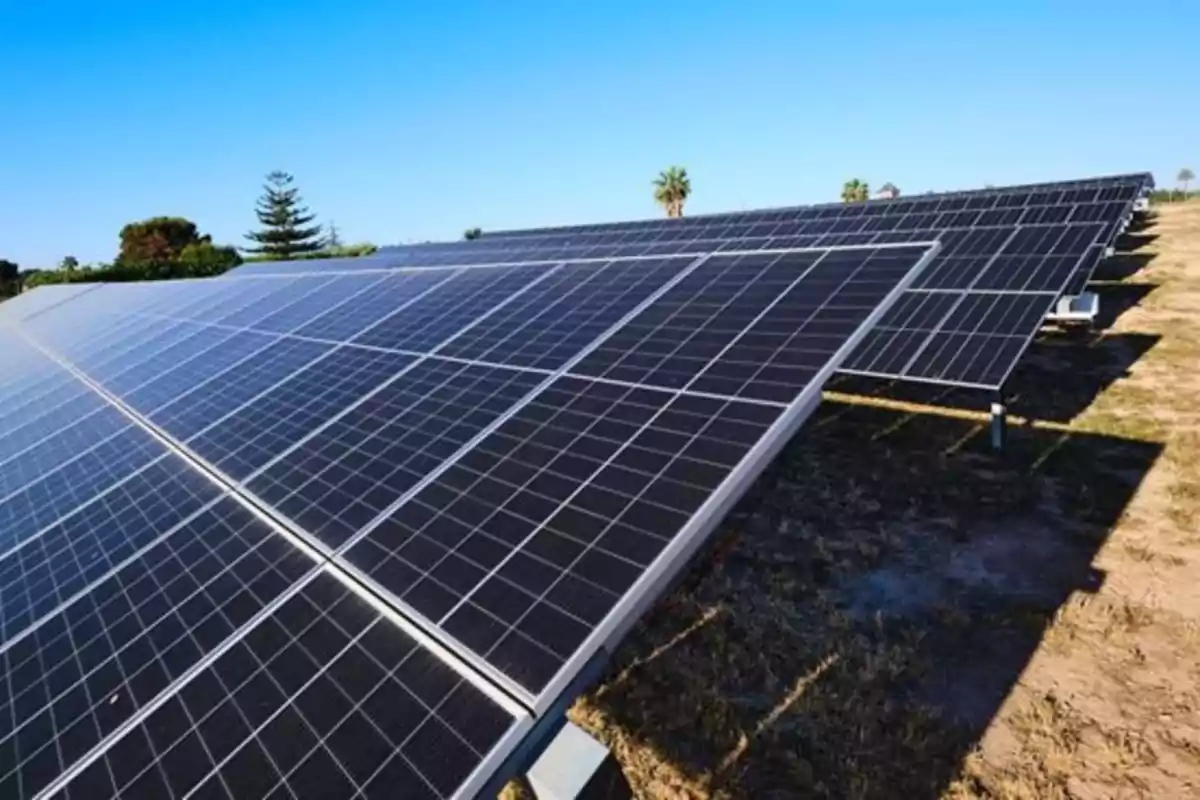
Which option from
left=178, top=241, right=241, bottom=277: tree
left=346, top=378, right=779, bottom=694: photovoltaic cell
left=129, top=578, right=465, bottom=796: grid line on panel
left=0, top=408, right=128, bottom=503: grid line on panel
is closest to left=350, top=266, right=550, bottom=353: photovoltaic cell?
left=346, top=378, right=779, bottom=694: photovoltaic cell

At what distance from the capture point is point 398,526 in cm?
516

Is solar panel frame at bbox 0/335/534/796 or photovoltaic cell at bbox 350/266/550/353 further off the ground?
photovoltaic cell at bbox 350/266/550/353

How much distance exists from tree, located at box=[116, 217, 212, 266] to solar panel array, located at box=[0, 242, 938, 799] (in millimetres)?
→ 89129

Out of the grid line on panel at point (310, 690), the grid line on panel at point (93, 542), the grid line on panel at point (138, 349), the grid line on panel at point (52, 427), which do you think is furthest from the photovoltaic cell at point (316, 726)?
the grid line on panel at point (138, 349)

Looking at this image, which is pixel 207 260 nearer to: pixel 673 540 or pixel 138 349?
pixel 138 349

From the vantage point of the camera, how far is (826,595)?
8836 millimetres

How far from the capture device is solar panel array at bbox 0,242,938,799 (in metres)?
3.62

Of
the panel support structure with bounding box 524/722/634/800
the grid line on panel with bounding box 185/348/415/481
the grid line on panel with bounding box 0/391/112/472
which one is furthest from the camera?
the grid line on panel with bounding box 0/391/112/472

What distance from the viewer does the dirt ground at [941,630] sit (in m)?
6.17

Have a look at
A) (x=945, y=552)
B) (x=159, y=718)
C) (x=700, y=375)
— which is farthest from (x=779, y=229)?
(x=159, y=718)

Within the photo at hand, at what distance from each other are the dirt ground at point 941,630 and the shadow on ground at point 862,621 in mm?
28

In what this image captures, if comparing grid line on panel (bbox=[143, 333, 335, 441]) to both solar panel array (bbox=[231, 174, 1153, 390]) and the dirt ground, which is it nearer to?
solar panel array (bbox=[231, 174, 1153, 390])

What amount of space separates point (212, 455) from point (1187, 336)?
23.7m

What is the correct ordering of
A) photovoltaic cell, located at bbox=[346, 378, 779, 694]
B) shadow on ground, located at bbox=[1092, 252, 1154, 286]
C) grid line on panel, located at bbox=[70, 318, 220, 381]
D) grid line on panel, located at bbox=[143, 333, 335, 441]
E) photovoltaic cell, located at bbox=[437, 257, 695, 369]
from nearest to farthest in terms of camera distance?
photovoltaic cell, located at bbox=[346, 378, 779, 694]
photovoltaic cell, located at bbox=[437, 257, 695, 369]
grid line on panel, located at bbox=[143, 333, 335, 441]
grid line on panel, located at bbox=[70, 318, 220, 381]
shadow on ground, located at bbox=[1092, 252, 1154, 286]
